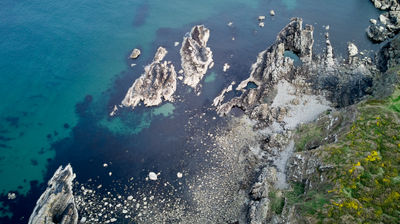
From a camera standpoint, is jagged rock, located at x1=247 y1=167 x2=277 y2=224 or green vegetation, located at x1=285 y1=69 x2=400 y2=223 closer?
green vegetation, located at x1=285 y1=69 x2=400 y2=223

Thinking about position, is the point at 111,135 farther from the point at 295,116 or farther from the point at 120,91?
the point at 295,116

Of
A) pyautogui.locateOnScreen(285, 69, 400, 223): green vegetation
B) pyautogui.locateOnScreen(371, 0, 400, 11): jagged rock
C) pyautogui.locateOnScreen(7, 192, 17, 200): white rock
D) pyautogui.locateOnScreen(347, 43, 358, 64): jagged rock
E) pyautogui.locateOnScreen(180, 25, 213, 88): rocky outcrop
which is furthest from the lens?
pyautogui.locateOnScreen(371, 0, 400, 11): jagged rock

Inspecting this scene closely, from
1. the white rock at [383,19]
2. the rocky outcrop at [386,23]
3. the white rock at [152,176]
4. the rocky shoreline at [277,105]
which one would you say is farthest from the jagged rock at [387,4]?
the white rock at [152,176]

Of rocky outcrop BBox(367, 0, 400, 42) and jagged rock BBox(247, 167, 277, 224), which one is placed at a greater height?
rocky outcrop BBox(367, 0, 400, 42)

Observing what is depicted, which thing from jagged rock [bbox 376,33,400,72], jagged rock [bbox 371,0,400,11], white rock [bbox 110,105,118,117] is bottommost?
white rock [bbox 110,105,118,117]

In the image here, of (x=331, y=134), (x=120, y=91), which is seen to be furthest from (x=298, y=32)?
(x=120, y=91)

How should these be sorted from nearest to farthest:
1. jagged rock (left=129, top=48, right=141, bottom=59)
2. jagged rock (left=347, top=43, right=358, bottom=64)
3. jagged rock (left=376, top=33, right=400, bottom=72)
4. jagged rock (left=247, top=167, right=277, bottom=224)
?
1. jagged rock (left=247, top=167, right=277, bottom=224)
2. jagged rock (left=376, top=33, right=400, bottom=72)
3. jagged rock (left=347, top=43, right=358, bottom=64)
4. jagged rock (left=129, top=48, right=141, bottom=59)

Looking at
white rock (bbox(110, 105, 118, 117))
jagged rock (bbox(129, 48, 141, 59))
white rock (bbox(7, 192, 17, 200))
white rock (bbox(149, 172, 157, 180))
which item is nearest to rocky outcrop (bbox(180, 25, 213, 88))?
jagged rock (bbox(129, 48, 141, 59))

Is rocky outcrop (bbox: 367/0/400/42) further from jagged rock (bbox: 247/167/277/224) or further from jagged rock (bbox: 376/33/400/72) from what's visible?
jagged rock (bbox: 247/167/277/224)
